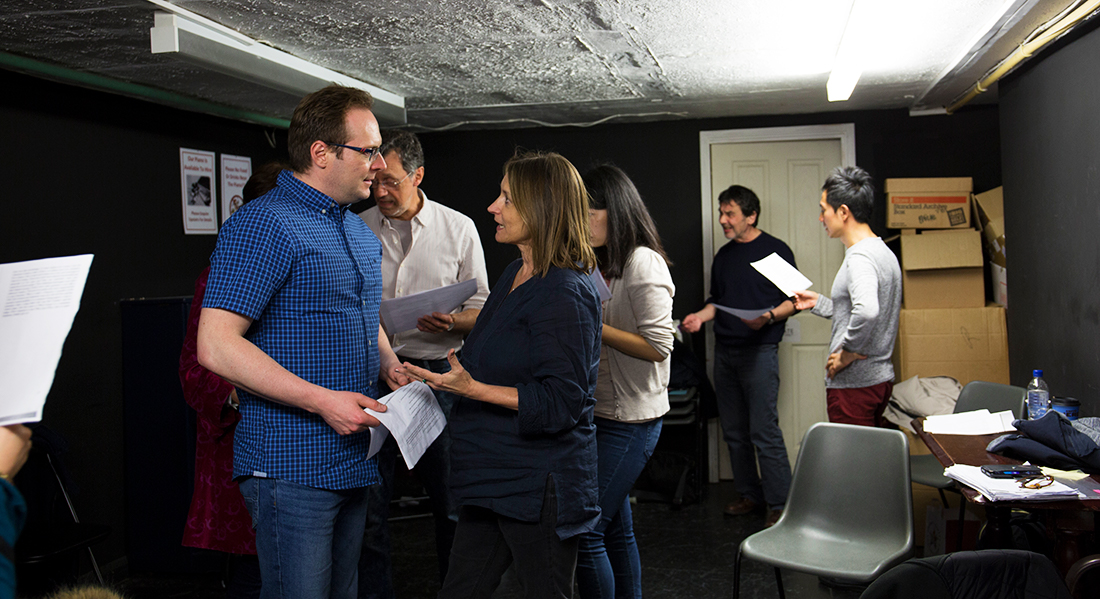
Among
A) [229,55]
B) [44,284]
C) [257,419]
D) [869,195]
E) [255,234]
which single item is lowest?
[257,419]

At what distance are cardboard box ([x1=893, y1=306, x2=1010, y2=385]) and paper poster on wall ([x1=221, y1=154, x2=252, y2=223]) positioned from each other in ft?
13.2

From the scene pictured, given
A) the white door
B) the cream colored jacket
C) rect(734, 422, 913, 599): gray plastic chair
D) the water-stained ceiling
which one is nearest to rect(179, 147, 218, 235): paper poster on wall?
the water-stained ceiling

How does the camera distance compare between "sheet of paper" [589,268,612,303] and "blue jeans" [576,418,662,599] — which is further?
"sheet of paper" [589,268,612,303]

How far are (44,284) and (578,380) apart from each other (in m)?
1.09

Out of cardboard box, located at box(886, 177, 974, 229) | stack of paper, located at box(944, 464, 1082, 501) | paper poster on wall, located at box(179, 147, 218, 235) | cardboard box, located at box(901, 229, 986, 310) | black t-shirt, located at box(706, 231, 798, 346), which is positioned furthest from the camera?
cardboard box, located at box(886, 177, 974, 229)

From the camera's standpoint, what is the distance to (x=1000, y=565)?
1544 mm

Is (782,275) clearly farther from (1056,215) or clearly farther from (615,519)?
(615,519)

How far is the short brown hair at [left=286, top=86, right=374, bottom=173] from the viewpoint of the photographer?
73.4 inches

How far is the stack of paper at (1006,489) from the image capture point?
213cm

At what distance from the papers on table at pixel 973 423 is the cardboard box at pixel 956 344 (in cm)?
150

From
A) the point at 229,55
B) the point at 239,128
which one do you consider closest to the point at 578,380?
the point at 229,55

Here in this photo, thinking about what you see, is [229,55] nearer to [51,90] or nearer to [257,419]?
[51,90]

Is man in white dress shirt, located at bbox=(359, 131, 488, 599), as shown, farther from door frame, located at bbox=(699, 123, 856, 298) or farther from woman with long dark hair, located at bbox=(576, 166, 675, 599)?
door frame, located at bbox=(699, 123, 856, 298)

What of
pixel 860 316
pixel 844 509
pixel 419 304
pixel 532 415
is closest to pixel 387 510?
pixel 419 304
